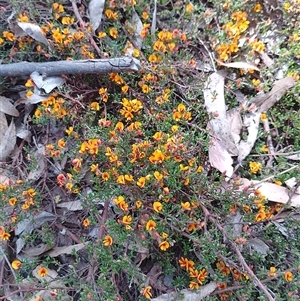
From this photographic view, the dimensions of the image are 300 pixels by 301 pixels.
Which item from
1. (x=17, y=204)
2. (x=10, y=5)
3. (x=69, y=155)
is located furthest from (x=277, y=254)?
(x=10, y=5)

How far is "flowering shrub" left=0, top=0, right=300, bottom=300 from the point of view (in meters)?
2.10

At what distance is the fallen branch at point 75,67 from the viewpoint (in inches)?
92.0

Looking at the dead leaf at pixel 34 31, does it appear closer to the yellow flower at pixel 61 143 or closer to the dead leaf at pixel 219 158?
the yellow flower at pixel 61 143

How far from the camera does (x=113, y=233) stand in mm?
2127

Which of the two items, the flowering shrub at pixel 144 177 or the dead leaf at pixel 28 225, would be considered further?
the dead leaf at pixel 28 225

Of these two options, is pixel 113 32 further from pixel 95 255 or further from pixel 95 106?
pixel 95 255

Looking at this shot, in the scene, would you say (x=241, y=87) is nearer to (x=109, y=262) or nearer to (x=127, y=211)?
(x=127, y=211)

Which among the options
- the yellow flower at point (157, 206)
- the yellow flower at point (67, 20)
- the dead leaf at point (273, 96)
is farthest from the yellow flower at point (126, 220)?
the yellow flower at point (67, 20)

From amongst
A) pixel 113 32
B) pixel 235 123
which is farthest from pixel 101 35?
pixel 235 123

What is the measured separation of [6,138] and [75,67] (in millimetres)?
562

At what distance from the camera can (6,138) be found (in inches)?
98.0

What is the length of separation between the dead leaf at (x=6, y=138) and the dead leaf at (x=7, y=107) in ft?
0.10

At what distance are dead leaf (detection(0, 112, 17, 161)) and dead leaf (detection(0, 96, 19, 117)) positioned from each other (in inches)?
1.3

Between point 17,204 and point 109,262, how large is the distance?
566 mm
